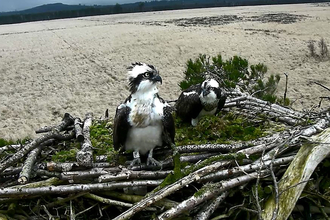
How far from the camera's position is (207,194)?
2664mm

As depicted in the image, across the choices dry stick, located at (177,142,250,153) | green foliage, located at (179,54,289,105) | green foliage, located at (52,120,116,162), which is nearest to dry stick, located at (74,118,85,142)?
green foliage, located at (52,120,116,162)

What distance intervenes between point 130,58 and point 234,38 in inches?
243

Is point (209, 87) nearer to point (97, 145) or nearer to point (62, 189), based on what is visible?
point (97, 145)

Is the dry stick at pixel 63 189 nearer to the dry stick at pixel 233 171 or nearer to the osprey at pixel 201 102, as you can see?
the dry stick at pixel 233 171

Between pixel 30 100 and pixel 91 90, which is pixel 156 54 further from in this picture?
pixel 30 100

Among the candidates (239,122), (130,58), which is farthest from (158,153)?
(130,58)

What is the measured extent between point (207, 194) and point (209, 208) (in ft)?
0.46

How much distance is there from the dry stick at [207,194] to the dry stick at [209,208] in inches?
2.4

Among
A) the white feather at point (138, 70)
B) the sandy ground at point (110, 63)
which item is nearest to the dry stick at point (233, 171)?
the white feather at point (138, 70)

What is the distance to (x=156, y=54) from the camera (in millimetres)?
16516

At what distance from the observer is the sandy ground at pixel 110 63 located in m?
10.7

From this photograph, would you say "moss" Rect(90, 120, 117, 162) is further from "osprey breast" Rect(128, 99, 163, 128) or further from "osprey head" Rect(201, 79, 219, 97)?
"osprey head" Rect(201, 79, 219, 97)

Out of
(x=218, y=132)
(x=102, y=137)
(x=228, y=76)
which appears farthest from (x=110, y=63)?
(x=218, y=132)

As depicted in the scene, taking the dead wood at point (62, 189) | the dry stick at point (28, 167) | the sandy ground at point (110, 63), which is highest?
the dry stick at point (28, 167)
